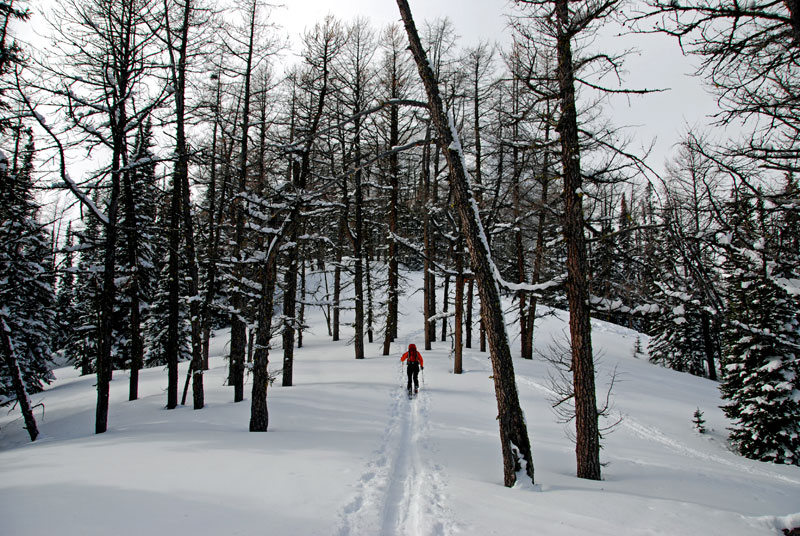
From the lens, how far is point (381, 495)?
16.3 feet

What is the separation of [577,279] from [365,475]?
424 cm

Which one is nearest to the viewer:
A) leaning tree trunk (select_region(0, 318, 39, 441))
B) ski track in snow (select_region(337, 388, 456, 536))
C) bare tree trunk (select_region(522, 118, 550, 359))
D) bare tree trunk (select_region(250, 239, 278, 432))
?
ski track in snow (select_region(337, 388, 456, 536))

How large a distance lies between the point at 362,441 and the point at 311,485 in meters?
2.71

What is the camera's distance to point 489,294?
209 inches

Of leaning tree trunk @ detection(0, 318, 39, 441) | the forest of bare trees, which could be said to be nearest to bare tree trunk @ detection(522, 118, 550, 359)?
the forest of bare trees

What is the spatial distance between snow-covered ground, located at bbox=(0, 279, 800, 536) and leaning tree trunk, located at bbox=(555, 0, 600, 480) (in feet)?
2.13

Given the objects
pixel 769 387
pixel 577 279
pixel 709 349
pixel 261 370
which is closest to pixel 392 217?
pixel 261 370

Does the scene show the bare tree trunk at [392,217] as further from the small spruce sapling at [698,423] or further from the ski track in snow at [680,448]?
the small spruce sapling at [698,423]

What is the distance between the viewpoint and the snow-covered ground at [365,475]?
150 inches

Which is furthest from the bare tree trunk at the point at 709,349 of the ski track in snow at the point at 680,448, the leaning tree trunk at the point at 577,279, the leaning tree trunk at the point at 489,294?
the leaning tree trunk at the point at 489,294

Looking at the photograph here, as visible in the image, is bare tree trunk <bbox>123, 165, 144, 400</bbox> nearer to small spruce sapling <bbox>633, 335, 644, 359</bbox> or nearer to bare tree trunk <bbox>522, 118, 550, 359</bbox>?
bare tree trunk <bbox>522, 118, 550, 359</bbox>

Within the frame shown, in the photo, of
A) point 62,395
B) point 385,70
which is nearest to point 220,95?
point 385,70

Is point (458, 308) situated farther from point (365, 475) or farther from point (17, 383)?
point (17, 383)

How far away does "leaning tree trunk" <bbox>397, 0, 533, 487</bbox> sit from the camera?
524 cm
